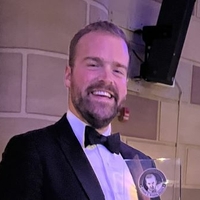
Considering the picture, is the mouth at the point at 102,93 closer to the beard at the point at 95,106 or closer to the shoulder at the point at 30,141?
the beard at the point at 95,106

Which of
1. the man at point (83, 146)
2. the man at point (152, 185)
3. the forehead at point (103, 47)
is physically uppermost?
the forehead at point (103, 47)

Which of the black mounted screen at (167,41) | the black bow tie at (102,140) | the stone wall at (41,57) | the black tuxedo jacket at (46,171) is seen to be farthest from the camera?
the black mounted screen at (167,41)

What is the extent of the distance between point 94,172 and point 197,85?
66.1 inches

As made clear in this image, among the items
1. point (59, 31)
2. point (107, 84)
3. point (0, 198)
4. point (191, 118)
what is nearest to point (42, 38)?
point (59, 31)

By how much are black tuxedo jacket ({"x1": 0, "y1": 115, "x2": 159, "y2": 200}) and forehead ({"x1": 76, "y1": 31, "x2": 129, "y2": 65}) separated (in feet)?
0.70

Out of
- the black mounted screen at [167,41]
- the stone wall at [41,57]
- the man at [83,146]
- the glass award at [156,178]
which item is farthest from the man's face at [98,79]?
the black mounted screen at [167,41]

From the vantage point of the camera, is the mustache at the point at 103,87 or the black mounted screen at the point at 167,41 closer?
the mustache at the point at 103,87

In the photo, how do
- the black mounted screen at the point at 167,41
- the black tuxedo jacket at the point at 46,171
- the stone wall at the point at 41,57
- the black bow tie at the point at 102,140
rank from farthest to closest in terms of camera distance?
the black mounted screen at the point at 167,41 < the stone wall at the point at 41,57 < the black bow tie at the point at 102,140 < the black tuxedo jacket at the point at 46,171

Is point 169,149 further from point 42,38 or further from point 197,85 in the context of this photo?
point 42,38

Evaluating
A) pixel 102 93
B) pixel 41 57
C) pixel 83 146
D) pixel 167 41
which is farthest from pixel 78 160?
pixel 167 41

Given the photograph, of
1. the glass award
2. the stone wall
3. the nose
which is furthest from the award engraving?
the stone wall

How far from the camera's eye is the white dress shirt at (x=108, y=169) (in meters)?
1.36

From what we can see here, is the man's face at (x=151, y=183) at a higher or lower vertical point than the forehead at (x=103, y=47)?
lower

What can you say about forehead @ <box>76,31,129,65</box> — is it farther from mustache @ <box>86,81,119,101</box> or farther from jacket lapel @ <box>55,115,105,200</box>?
jacket lapel @ <box>55,115,105,200</box>
